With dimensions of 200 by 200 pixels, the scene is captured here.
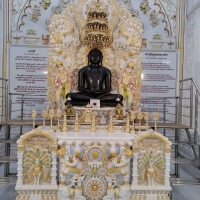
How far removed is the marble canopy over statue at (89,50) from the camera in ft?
15.0

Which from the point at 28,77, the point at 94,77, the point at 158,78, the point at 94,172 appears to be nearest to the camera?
the point at 94,172

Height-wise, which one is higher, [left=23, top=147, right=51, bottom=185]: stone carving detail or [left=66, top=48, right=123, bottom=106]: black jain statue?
[left=66, top=48, right=123, bottom=106]: black jain statue

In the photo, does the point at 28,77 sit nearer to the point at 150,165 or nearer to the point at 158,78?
the point at 158,78

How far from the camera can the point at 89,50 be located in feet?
15.6

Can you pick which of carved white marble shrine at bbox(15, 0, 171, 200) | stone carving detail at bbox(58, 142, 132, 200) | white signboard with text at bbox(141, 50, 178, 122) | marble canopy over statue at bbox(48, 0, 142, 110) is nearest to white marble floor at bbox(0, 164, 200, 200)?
carved white marble shrine at bbox(15, 0, 171, 200)

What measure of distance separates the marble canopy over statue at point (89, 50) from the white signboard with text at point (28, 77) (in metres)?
0.90

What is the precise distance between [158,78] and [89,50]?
72.5 inches

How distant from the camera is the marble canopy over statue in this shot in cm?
457

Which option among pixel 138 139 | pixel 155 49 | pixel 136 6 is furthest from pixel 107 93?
pixel 136 6

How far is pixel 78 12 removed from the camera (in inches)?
186

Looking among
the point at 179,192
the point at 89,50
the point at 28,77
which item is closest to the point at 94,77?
the point at 89,50

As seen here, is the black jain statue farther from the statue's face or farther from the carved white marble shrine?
the carved white marble shrine

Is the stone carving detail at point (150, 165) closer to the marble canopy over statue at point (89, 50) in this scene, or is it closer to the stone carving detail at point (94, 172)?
the stone carving detail at point (94, 172)

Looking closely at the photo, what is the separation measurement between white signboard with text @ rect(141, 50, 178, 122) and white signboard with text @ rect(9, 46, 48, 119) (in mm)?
2349
